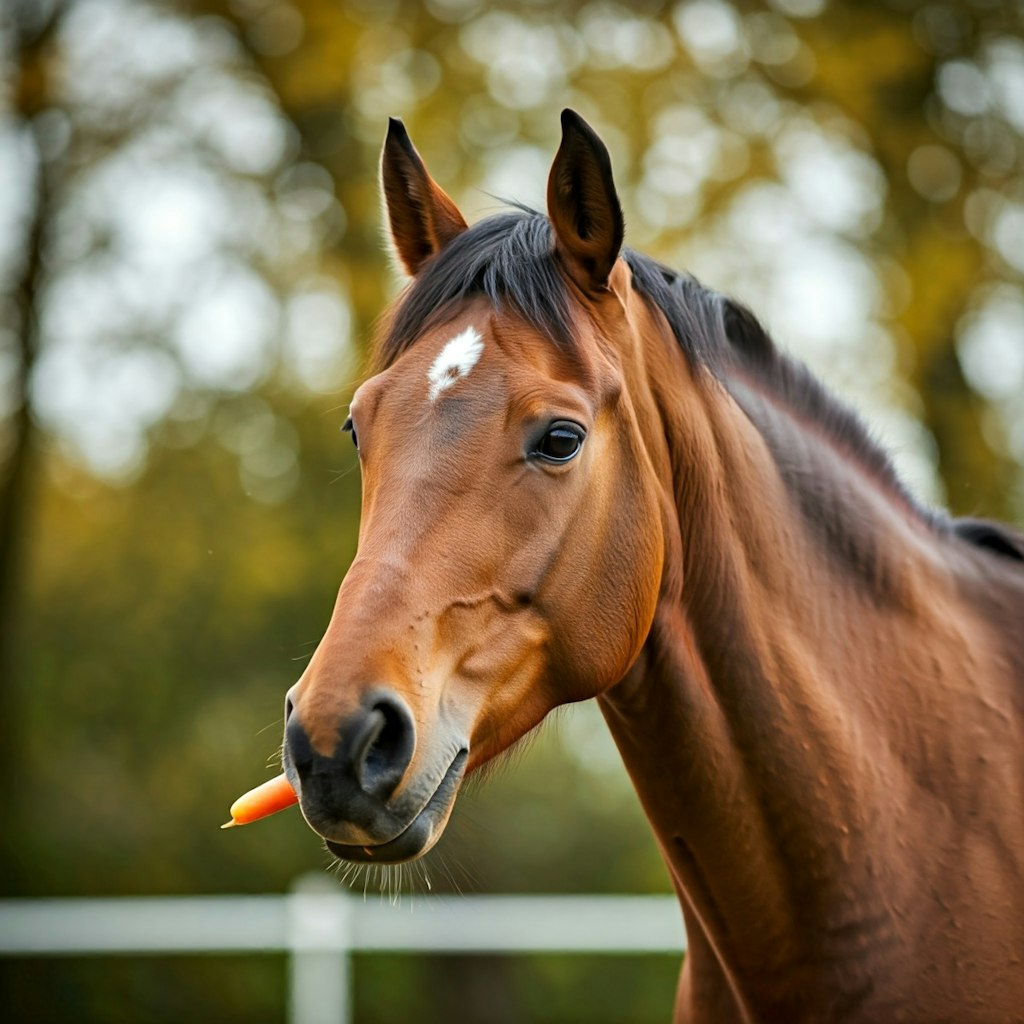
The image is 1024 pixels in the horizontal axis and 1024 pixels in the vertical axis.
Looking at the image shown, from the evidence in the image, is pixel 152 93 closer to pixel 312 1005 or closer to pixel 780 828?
pixel 312 1005

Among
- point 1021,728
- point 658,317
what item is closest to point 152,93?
point 658,317

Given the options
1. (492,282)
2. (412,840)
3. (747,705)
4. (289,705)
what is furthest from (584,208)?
(412,840)

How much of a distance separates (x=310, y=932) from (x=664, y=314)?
5.02 meters

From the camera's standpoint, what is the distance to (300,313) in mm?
10625

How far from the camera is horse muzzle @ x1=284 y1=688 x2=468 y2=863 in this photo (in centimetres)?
196

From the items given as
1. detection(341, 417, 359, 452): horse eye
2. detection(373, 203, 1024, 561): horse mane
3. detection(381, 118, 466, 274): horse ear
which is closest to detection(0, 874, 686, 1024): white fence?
detection(373, 203, 1024, 561): horse mane

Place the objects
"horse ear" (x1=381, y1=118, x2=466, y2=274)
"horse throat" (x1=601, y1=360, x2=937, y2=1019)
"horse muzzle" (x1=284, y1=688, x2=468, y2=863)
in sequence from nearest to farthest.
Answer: "horse muzzle" (x1=284, y1=688, x2=468, y2=863) → "horse throat" (x1=601, y1=360, x2=937, y2=1019) → "horse ear" (x1=381, y1=118, x2=466, y2=274)

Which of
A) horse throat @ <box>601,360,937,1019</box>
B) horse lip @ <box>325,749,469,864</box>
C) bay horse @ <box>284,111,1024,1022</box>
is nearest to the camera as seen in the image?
horse lip @ <box>325,749,469,864</box>

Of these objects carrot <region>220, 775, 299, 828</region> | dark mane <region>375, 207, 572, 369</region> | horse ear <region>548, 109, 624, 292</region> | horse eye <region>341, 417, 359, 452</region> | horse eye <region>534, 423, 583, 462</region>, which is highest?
horse ear <region>548, 109, 624, 292</region>

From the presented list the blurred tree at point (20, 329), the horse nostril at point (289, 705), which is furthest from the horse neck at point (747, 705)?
the blurred tree at point (20, 329)

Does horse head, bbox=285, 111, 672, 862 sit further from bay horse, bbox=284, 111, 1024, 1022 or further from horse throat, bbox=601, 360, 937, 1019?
horse throat, bbox=601, 360, 937, 1019

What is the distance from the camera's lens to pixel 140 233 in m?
10.5

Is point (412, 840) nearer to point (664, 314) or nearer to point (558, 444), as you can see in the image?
point (558, 444)

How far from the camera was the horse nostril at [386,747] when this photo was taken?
198 centimetres
